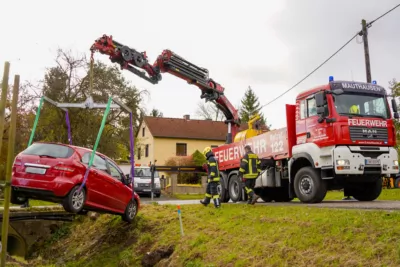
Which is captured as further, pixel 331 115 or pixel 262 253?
pixel 331 115

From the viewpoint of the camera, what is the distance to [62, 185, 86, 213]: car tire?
919cm

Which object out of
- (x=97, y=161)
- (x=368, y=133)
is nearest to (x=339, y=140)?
(x=368, y=133)

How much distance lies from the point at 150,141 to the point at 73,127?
2215cm

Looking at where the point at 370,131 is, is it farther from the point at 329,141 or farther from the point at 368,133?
the point at 329,141

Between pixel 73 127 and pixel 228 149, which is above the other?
pixel 73 127

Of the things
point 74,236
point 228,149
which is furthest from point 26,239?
point 228,149

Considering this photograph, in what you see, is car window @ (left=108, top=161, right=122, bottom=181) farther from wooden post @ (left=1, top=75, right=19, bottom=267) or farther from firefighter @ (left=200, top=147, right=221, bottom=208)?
wooden post @ (left=1, top=75, right=19, bottom=267)

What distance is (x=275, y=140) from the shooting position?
44.6 ft

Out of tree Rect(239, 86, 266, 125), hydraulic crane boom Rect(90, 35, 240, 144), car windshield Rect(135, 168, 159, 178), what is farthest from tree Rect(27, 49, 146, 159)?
tree Rect(239, 86, 266, 125)

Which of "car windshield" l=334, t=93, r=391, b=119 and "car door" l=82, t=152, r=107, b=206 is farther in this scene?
"car windshield" l=334, t=93, r=391, b=119

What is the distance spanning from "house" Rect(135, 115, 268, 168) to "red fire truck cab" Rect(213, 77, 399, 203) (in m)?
34.9

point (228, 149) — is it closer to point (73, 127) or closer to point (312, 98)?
point (312, 98)

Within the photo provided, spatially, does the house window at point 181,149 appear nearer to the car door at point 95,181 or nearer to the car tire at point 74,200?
the car door at point 95,181

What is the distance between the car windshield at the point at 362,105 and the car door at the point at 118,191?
19.6 ft
